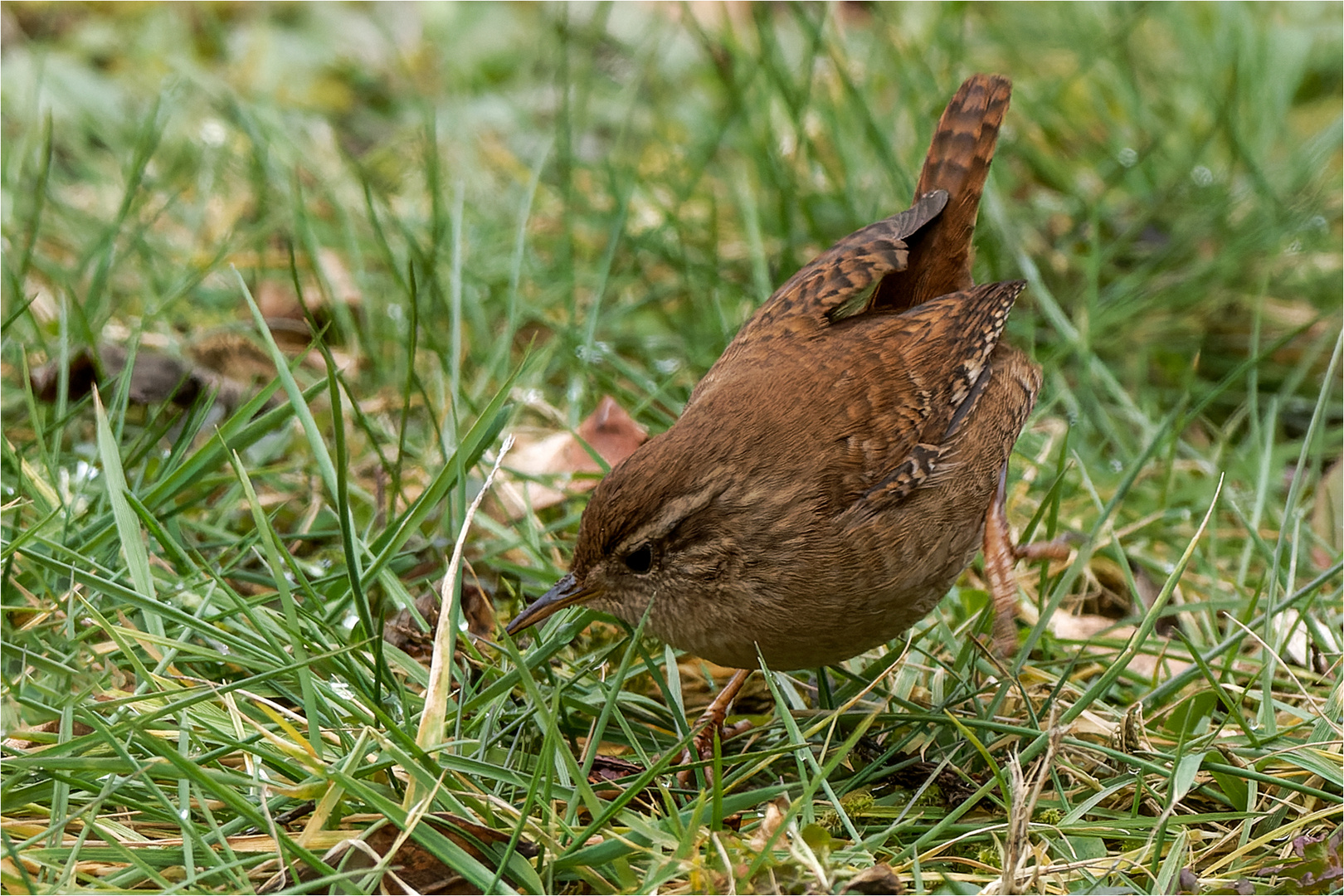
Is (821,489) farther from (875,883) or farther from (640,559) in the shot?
(875,883)

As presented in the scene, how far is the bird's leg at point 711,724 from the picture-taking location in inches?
123

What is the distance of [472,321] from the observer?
4.90m

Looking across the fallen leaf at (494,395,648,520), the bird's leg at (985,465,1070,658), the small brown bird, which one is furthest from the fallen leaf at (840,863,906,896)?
the fallen leaf at (494,395,648,520)

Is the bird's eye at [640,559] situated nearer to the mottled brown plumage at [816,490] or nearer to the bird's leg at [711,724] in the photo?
the mottled brown plumage at [816,490]

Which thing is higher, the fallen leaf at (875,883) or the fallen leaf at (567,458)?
the fallen leaf at (567,458)

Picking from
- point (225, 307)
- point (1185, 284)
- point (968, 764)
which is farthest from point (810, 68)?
point (968, 764)

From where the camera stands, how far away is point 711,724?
3.12 m

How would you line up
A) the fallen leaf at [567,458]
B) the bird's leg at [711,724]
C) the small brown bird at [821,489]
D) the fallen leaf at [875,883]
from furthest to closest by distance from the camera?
the fallen leaf at [567,458], the bird's leg at [711,724], the small brown bird at [821,489], the fallen leaf at [875,883]

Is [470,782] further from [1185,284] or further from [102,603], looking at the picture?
[1185,284]

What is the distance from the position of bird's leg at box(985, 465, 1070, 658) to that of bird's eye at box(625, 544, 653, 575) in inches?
37.4

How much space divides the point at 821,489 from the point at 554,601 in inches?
26.6

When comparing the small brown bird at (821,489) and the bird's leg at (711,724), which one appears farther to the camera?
the bird's leg at (711,724)

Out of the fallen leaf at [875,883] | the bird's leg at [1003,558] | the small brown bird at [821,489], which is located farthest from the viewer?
the bird's leg at [1003,558]

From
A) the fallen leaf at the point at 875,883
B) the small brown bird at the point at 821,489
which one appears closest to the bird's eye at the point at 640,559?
the small brown bird at the point at 821,489
